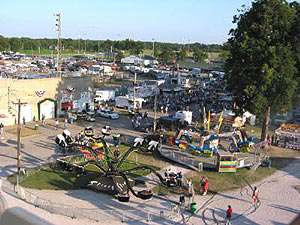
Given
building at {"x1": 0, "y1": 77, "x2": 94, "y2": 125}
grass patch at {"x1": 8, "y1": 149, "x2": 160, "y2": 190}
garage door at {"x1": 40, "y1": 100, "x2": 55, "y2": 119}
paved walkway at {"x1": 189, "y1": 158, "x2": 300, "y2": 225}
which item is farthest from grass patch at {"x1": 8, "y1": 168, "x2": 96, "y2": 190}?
garage door at {"x1": 40, "y1": 100, "x2": 55, "y2": 119}

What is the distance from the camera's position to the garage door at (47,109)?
4259 centimetres

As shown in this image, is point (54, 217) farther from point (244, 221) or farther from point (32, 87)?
point (32, 87)

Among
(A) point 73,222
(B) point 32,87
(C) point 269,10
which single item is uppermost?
(C) point 269,10

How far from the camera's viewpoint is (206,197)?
2398 centimetres

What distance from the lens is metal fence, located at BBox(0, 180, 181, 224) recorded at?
20.1 meters

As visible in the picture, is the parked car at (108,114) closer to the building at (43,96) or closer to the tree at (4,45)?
the building at (43,96)

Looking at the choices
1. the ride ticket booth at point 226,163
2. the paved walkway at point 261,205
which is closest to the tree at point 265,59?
the ride ticket booth at point 226,163

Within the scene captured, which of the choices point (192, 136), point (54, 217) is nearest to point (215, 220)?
point (54, 217)

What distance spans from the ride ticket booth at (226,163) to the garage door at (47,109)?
20.9 metres

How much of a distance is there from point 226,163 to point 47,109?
21.6 meters

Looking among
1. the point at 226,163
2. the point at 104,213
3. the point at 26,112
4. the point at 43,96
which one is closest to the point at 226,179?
the point at 226,163

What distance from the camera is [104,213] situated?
812 inches

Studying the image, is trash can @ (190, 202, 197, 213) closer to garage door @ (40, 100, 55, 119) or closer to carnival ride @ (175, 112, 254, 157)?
carnival ride @ (175, 112, 254, 157)

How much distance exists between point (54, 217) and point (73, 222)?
1.02 meters
